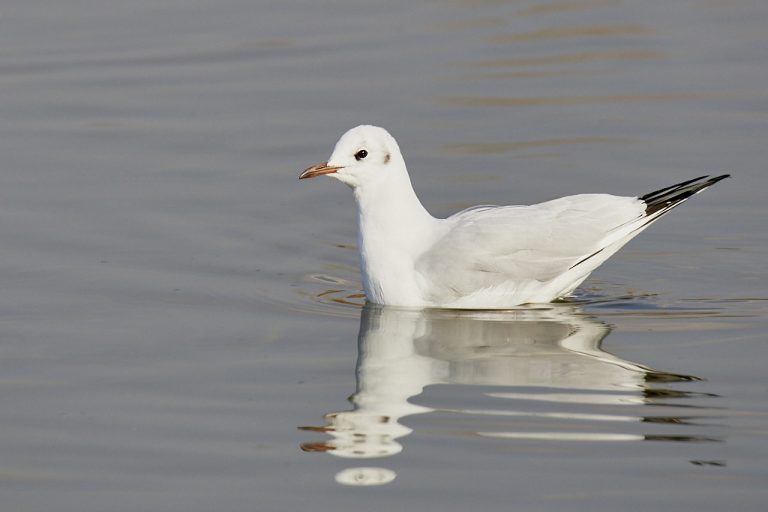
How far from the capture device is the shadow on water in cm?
706

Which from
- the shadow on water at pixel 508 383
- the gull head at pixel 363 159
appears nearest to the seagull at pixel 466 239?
the gull head at pixel 363 159

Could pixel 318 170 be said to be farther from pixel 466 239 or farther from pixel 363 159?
pixel 466 239

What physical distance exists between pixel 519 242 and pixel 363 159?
1.08 meters

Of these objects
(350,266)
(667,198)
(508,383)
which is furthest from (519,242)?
(508,383)

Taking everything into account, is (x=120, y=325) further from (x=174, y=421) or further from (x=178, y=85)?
(x=178, y=85)

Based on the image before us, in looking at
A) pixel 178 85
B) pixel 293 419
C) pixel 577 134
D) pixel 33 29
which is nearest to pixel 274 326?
pixel 293 419

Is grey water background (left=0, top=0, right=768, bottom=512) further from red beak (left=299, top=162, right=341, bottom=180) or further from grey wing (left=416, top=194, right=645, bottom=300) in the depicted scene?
red beak (left=299, top=162, right=341, bottom=180)

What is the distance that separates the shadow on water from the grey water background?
2 centimetres

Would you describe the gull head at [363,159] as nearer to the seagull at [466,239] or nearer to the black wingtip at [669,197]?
the seagull at [466,239]

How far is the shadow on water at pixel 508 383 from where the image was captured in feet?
23.2

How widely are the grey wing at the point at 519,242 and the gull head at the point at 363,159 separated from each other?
1.78ft

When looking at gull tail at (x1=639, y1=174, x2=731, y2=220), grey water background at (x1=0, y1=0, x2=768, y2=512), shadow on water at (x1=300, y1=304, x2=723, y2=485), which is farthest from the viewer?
gull tail at (x1=639, y1=174, x2=731, y2=220)

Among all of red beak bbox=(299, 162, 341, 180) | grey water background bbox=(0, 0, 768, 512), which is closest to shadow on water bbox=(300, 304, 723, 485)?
grey water background bbox=(0, 0, 768, 512)

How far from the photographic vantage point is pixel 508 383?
25.8 ft
